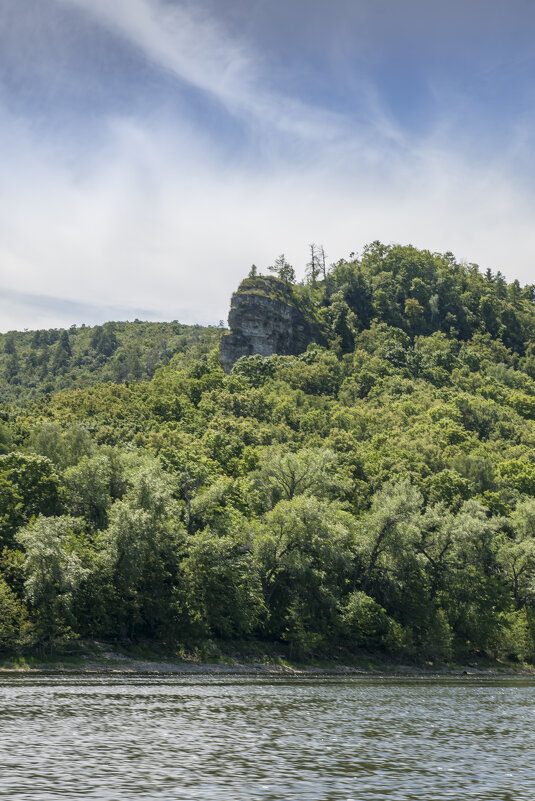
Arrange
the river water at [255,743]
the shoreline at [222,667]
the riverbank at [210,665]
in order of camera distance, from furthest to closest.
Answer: the riverbank at [210,665] < the shoreline at [222,667] < the river water at [255,743]

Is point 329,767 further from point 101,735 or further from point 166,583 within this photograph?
point 166,583

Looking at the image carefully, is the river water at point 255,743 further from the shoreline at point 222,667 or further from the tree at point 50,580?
the tree at point 50,580

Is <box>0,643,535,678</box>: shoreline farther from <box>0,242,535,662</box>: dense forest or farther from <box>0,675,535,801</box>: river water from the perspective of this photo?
<box>0,675,535,801</box>: river water

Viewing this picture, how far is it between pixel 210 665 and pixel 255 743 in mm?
51236

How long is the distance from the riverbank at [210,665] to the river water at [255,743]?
10405 mm

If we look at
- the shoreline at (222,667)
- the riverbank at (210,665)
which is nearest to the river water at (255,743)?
the shoreline at (222,667)

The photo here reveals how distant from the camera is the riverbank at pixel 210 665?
7825cm

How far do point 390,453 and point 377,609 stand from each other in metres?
60.2

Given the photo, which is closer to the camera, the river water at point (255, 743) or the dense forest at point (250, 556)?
the river water at point (255, 743)

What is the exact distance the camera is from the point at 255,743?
1544 inches

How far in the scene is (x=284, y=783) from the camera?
2920 cm

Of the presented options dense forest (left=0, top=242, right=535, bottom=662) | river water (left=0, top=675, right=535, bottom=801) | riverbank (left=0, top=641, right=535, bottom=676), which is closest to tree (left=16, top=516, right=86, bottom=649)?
dense forest (left=0, top=242, right=535, bottom=662)

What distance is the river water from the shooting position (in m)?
28.2

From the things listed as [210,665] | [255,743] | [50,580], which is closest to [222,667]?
[210,665]
